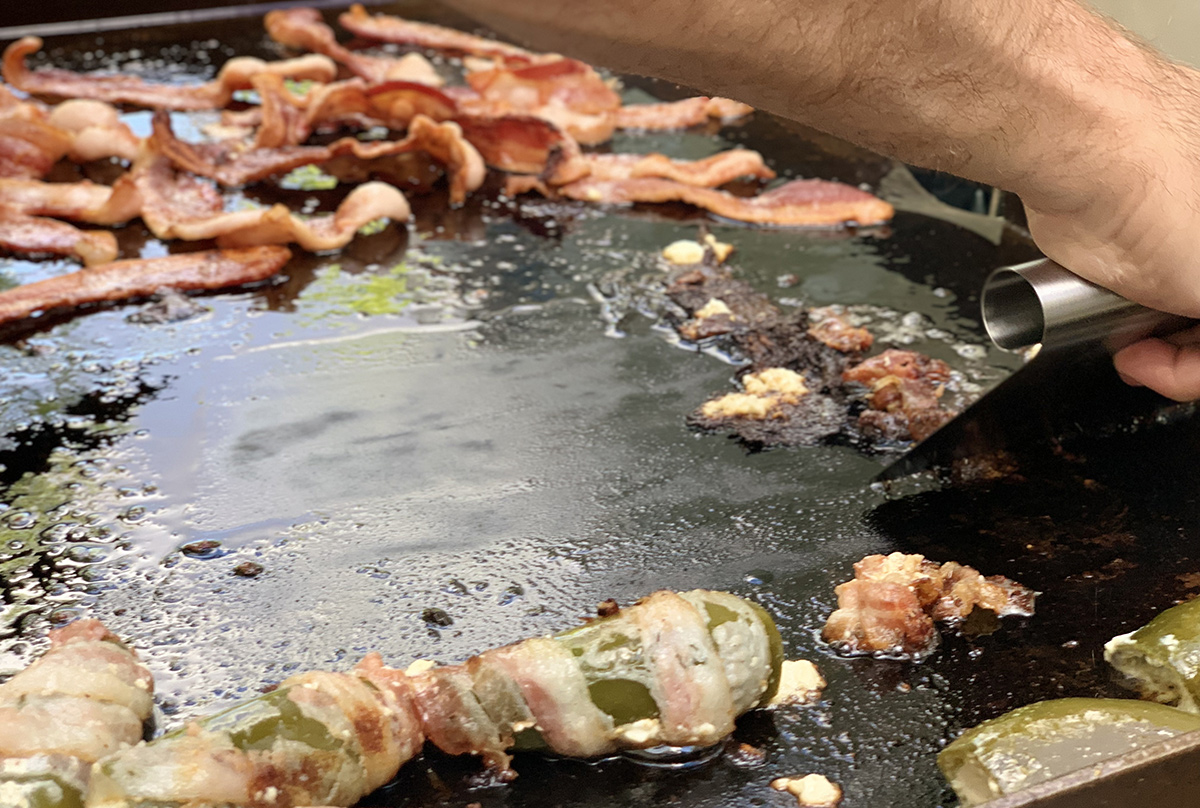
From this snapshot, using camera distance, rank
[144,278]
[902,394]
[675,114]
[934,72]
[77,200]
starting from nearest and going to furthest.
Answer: [934,72] < [902,394] < [144,278] < [77,200] < [675,114]

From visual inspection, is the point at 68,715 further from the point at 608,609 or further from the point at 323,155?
the point at 323,155

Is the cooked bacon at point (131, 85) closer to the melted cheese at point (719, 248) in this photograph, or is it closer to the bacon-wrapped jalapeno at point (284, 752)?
the melted cheese at point (719, 248)

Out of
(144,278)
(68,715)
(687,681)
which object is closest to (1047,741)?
(687,681)

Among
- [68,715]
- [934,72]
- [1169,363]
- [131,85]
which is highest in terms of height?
[934,72]

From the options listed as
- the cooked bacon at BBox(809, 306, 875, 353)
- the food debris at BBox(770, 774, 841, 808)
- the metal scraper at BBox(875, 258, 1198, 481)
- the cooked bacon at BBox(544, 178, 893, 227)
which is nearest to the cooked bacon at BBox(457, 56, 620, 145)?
the cooked bacon at BBox(544, 178, 893, 227)

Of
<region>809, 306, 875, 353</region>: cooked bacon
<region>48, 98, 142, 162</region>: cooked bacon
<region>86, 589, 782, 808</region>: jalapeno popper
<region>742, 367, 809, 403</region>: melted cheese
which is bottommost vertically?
<region>48, 98, 142, 162</region>: cooked bacon

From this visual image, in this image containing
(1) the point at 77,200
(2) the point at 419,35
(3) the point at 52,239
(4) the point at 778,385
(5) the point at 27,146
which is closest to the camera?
(4) the point at 778,385

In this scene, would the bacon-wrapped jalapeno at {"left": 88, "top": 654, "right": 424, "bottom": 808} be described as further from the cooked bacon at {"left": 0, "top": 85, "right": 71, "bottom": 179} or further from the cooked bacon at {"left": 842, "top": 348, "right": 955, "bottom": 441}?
the cooked bacon at {"left": 0, "top": 85, "right": 71, "bottom": 179}
